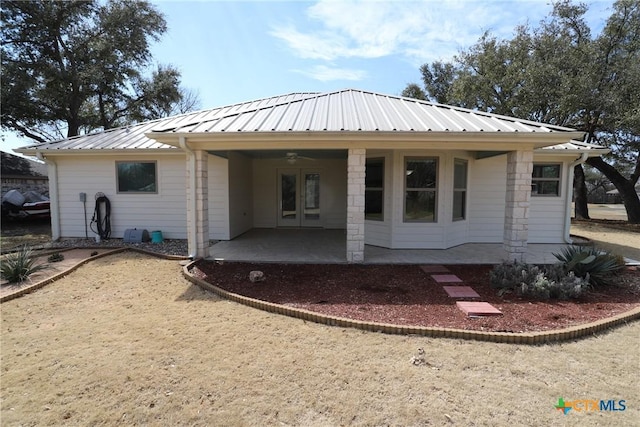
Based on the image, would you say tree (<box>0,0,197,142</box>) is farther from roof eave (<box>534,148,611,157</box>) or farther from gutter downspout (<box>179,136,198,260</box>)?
roof eave (<box>534,148,611,157</box>)

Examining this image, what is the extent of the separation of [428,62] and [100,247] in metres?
21.8

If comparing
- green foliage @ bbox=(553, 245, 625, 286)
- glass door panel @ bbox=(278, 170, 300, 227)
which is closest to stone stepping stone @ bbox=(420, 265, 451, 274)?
green foliage @ bbox=(553, 245, 625, 286)

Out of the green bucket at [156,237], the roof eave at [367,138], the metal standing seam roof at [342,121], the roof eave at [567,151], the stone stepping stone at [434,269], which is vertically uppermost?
the metal standing seam roof at [342,121]

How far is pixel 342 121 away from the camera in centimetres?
615

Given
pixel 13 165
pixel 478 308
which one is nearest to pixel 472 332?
pixel 478 308

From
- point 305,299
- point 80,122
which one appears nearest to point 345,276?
point 305,299

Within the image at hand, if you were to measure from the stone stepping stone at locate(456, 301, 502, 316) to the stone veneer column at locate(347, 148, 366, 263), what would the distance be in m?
2.30

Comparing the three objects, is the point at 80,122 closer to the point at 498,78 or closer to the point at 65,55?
the point at 65,55

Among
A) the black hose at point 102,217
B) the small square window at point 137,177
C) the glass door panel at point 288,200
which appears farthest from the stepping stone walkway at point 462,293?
the black hose at point 102,217

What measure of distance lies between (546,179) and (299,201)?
7.50m

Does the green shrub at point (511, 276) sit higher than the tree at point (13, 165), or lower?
lower

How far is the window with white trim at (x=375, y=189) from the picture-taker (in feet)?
25.8

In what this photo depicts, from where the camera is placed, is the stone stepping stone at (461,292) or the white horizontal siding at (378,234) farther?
the white horizontal siding at (378,234)

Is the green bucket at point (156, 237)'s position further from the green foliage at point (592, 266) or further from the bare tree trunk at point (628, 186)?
the bare tree trunk at point (628, 186)
